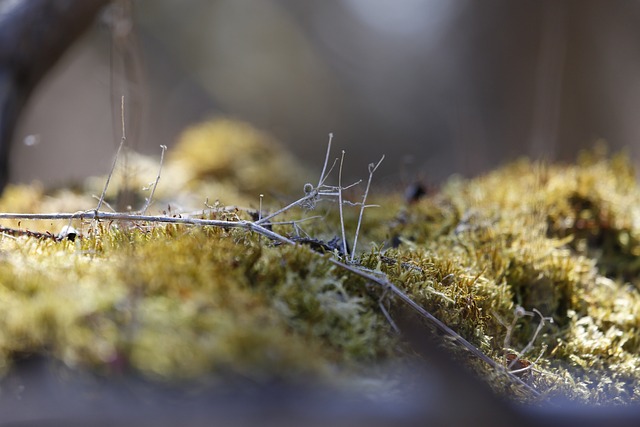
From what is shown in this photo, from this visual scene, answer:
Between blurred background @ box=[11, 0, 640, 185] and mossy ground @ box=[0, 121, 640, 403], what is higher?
blurred background @ box=[11, 0, 640, 185]

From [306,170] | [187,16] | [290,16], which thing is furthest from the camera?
[290,16]

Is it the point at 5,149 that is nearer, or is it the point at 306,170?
the point at 5,149

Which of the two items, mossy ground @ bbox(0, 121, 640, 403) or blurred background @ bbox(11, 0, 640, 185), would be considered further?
blurred background @ bbox(11, 0, 640, 185)

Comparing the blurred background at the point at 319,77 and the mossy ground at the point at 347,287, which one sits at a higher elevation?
the blurred background at the point at 319,77

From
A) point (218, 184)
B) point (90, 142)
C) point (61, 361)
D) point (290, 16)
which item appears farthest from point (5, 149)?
point (290, 16)

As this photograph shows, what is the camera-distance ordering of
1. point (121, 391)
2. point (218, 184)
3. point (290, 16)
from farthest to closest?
point (290, 16) < point (218, 184) < point (121, 391)

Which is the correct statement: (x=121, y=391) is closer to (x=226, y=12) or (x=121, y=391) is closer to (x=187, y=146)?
(x=187, y=146)

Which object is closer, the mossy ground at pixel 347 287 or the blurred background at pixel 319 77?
the mossy ground at pixel 347 287

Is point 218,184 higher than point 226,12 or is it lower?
lower
